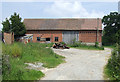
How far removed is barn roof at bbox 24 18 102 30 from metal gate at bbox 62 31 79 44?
0.82 m

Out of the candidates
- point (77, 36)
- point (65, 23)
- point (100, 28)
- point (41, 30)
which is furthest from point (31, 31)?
point (100, 28)

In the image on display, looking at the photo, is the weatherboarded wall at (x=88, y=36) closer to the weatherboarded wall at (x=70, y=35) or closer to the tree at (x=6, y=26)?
the weatherboarded wall at (x=70, y=35)

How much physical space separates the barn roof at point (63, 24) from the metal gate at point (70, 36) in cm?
82

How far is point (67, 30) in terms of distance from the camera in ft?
96.9

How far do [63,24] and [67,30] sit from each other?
80.2 inches

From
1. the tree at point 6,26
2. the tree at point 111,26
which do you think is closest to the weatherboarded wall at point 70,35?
the tree at point 6,26

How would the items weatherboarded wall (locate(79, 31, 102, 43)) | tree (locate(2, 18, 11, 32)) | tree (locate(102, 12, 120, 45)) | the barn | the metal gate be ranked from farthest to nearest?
tree (locate(102, 12, 120, 45))
the metal gate
the barn
weatherboarded wall (locate(79, 31, 102, 43))
tree (locate(2, 18, 11, 32))

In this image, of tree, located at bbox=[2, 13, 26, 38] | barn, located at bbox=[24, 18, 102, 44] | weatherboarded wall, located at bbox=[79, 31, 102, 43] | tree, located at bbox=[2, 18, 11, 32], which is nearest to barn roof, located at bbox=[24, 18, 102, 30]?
barn, located at bbox=[24, 18, 102, 44]

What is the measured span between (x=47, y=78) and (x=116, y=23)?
3862 centimetres

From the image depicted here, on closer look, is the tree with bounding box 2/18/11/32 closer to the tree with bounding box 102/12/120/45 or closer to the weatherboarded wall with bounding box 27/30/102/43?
the weatherboarded wall with bounding box 27/30/102/43

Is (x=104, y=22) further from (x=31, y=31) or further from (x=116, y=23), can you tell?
(x=31, y=31)

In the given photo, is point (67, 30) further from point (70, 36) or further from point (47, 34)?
point (47, 34)

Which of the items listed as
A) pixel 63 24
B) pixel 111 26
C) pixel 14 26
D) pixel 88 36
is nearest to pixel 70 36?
pixel 63 24

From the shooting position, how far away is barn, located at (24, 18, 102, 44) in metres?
28.9
